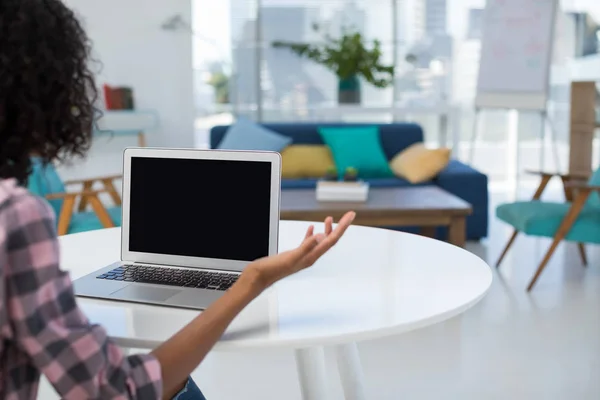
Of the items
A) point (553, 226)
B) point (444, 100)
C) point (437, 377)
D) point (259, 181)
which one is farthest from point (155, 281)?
point (444, 100)

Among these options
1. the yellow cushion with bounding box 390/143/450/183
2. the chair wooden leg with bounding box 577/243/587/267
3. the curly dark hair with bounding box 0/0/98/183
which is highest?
the curly dark hair with bounding box 0/0/98/183

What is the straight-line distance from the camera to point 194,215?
1521mm

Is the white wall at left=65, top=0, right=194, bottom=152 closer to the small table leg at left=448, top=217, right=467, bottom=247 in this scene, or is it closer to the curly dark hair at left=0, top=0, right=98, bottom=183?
the small table leg at left=448, top=217, right=467, bottom=247

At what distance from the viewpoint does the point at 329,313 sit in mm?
1230

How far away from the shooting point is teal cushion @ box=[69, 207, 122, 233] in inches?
139

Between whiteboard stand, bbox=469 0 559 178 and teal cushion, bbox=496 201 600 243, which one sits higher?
whiteboard stand, bbox=469 0 559 178

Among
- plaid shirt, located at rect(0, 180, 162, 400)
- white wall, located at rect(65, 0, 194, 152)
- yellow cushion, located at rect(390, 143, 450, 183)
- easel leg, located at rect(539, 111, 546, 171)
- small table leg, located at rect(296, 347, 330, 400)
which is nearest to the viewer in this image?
plaid shirt, located at rect(0, 180, 162, 400)

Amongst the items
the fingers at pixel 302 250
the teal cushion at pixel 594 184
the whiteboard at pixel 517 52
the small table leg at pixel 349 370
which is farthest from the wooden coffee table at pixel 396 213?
the whiteboard at pixel 517 52

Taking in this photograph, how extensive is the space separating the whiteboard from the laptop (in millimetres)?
5480

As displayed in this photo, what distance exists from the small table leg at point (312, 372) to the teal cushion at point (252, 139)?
12.1ft

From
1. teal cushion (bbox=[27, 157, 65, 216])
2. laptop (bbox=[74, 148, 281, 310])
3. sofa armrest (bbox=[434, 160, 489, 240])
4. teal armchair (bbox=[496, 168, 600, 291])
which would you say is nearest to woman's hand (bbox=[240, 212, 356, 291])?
laptop (bbox=[74, 148, 281, 310])

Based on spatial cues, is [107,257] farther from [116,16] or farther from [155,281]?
[116,16]

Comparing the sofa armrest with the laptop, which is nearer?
the laptop

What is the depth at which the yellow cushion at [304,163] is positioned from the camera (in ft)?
17.5
